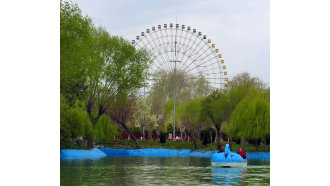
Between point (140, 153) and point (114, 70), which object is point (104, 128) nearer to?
point (140, 153)

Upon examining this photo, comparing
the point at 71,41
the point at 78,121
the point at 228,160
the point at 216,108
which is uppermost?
the point at 71,41

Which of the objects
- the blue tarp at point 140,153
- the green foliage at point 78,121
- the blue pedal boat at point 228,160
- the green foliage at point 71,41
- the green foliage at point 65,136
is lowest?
the blue tarp at point 140,153

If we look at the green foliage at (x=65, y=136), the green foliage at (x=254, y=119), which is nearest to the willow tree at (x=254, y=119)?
the green foliage at (x=254, y=119)

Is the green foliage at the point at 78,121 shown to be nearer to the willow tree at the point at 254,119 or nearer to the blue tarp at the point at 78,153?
the blue tarp at the point at 78,153

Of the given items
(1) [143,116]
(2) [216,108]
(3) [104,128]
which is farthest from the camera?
(1) [143,116]

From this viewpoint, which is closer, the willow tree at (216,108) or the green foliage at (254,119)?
the green foliage at (254,119)

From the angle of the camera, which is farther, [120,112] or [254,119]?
[120,112]

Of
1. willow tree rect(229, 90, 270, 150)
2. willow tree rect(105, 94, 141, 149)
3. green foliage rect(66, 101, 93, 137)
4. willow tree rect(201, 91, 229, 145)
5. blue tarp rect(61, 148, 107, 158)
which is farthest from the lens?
willow tree rect(105, 94, 141, 149)

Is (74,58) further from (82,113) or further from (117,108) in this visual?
(117,108)

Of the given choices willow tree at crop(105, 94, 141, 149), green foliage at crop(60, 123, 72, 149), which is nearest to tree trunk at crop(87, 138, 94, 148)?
green foliage at crop(60, 123, 72, 149)

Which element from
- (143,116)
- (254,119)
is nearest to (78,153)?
(254,119)

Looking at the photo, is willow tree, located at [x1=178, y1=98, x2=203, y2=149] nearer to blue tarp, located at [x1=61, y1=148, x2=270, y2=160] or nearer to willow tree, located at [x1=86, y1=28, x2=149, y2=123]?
blue tarp, located at [x1=61, y1=148, x2=270, y2=160]

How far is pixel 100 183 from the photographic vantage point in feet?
54.0
